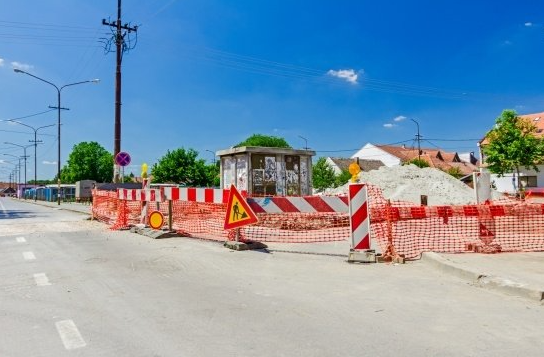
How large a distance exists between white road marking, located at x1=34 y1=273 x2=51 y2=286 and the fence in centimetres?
376

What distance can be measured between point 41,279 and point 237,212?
12.0 feet

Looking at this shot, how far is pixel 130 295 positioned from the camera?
5.36m

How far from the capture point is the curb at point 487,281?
4941 millimetres

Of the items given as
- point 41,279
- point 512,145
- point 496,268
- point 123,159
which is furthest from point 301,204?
point 512,145

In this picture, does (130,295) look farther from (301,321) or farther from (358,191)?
(358,191)

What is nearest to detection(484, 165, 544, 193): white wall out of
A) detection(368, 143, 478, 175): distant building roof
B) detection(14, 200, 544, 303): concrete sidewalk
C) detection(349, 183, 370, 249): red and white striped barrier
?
detection(368, 143, 478, 175): distant building roof

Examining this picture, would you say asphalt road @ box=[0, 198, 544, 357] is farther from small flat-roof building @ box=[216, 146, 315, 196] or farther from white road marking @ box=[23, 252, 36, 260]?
small flat-roof building @ box=[216, 146, 315, 196]

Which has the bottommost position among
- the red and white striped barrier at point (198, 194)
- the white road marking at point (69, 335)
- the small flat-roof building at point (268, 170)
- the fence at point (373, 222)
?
the white road marking at point (69, 335)

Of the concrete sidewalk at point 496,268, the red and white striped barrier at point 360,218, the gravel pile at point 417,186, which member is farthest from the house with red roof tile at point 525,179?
the red and white striped barrier at point 360,218

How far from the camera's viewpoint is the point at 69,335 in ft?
12.9

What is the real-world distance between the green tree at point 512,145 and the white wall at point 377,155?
1522 inches

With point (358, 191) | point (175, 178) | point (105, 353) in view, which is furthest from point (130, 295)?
point (175, 178)

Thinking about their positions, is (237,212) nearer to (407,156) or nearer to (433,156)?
(407,156)

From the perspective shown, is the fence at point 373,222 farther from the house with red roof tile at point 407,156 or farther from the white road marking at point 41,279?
the house with red roof tile at point 407,156
